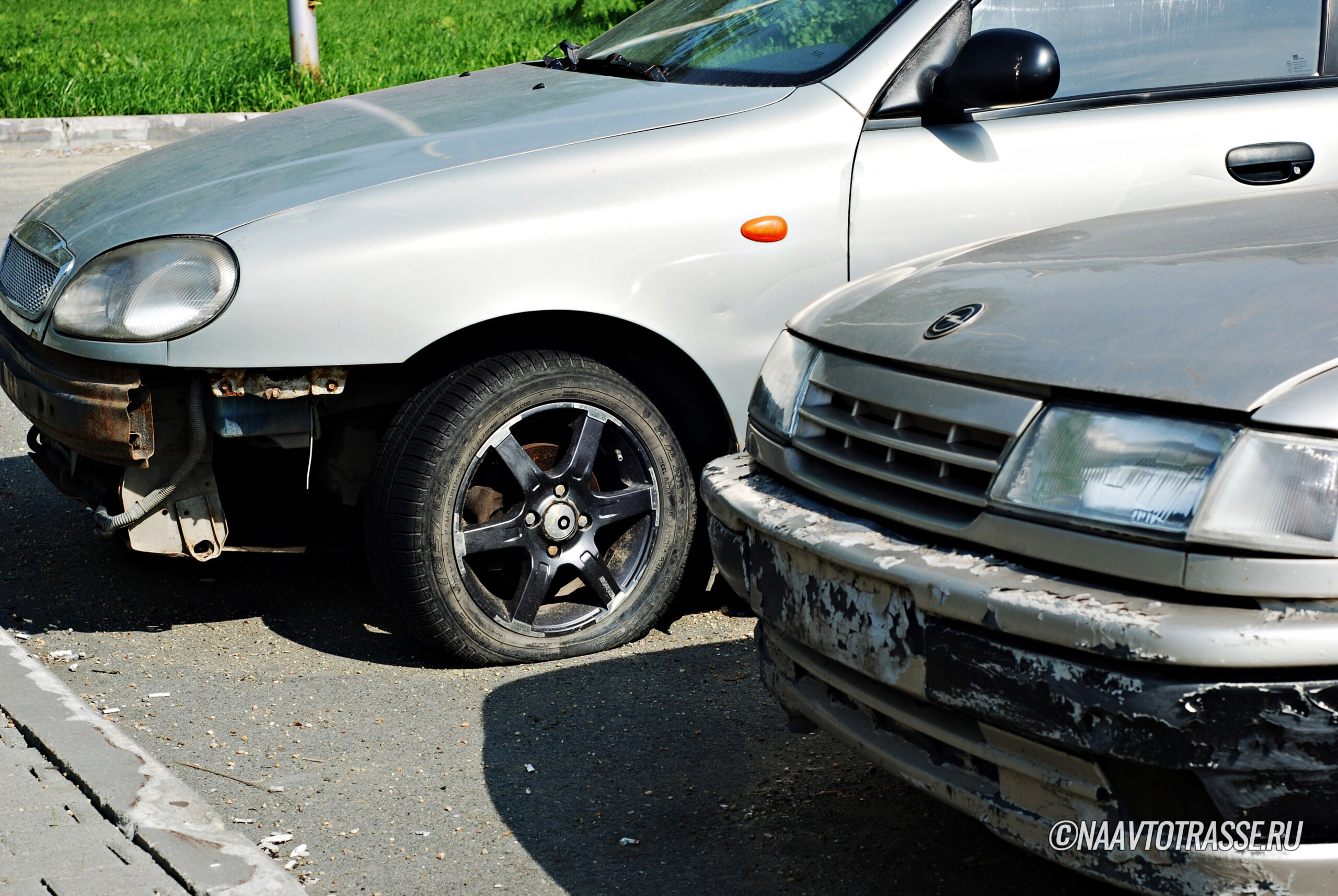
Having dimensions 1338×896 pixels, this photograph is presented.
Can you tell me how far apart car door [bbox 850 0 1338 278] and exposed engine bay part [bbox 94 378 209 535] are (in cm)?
157

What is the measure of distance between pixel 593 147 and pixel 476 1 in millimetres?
17883

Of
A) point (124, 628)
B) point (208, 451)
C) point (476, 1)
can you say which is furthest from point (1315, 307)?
point (476, 1)

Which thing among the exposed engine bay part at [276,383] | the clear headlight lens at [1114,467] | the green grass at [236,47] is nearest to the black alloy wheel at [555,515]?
the exposed engine bay part at [276,383]

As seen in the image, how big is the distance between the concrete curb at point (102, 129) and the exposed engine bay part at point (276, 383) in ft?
28.4

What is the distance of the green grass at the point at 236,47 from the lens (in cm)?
1184

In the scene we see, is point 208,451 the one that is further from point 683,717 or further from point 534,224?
point 683,717

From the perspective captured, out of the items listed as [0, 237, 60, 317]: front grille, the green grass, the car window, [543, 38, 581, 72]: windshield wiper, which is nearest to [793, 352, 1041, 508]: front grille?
the car window

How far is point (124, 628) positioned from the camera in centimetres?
364

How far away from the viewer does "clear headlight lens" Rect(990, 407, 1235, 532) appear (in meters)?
1.72

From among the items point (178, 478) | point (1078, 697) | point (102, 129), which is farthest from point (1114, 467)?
point (102, 129)

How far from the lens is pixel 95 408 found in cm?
302

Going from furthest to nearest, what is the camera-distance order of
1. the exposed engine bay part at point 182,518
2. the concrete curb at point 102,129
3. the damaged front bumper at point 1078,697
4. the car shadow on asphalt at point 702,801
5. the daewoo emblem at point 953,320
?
the concrete curb at point 102,129, the exposed engine bay part at point 182,518, the car shadow on asphalt at point 702,801, the daewoo emblem at point 953,320, the damaged front bumper at point 1078,697

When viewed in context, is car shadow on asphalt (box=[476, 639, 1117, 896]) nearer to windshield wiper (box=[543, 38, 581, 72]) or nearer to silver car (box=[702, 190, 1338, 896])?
silver car (box=[702, 190, 1338, 896])

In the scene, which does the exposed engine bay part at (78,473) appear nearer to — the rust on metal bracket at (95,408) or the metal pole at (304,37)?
the rust on metal bracket at (95,408)
